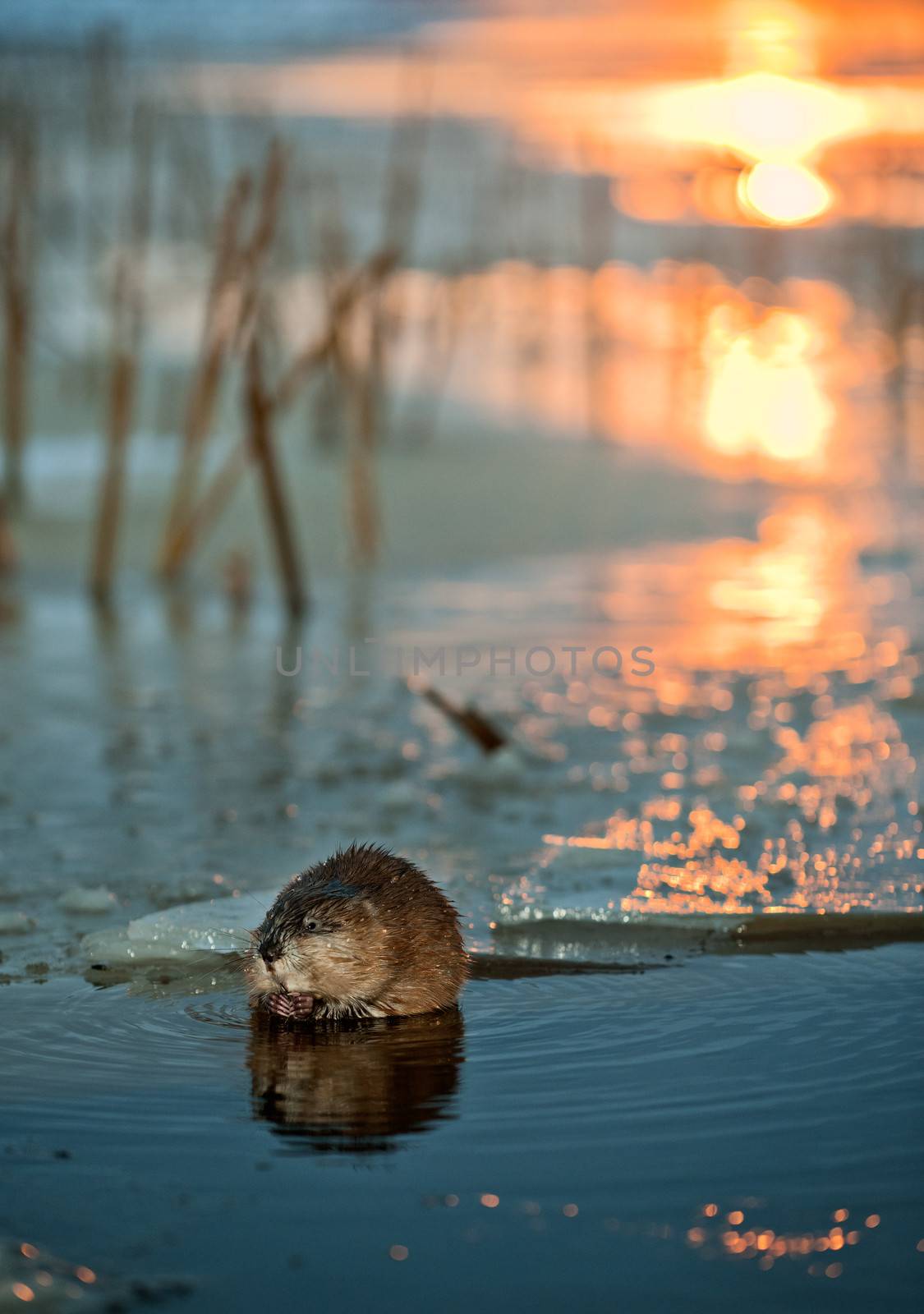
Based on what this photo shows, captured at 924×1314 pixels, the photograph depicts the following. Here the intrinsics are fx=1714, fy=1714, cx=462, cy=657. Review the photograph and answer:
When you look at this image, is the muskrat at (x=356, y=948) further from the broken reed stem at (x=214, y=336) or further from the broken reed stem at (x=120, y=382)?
the broken reed stem at (x=120, y=382)

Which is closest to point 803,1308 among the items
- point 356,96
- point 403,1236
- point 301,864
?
point 403,1236

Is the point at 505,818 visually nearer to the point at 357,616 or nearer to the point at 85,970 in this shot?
the point at 85,970

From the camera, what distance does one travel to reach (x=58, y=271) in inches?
834

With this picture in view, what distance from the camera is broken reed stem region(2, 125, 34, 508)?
9297 mm

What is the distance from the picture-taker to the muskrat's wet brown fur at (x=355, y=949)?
3445 mm

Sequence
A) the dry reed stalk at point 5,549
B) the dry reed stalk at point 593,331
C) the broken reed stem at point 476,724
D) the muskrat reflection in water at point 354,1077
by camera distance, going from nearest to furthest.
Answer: the muskrat reflection in water at point 354,1077 → the broken reed stem at point 476,724 → the dry reed stalk at point 5,549 → the dry reed stalk at point 593,331

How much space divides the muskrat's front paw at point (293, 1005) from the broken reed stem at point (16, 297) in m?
6.60

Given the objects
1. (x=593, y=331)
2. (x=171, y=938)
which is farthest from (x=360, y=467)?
(x=593, y=331)

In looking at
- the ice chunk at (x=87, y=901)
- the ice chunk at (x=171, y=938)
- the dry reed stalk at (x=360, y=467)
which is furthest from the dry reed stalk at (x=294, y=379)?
the ice chunk at (x=171, y=938)

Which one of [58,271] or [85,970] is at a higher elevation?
[58,271]

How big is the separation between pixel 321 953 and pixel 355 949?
0.07m

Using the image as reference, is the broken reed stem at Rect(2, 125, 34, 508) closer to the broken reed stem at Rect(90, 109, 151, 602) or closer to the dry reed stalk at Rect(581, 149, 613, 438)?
the broken reed stem at Rect(90, 109, 151, 602)

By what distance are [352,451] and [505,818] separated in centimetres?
500

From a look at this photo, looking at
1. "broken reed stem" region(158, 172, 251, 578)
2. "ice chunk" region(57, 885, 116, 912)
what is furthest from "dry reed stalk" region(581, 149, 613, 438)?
"ice chunk" region(57, 885, 116, 912)
